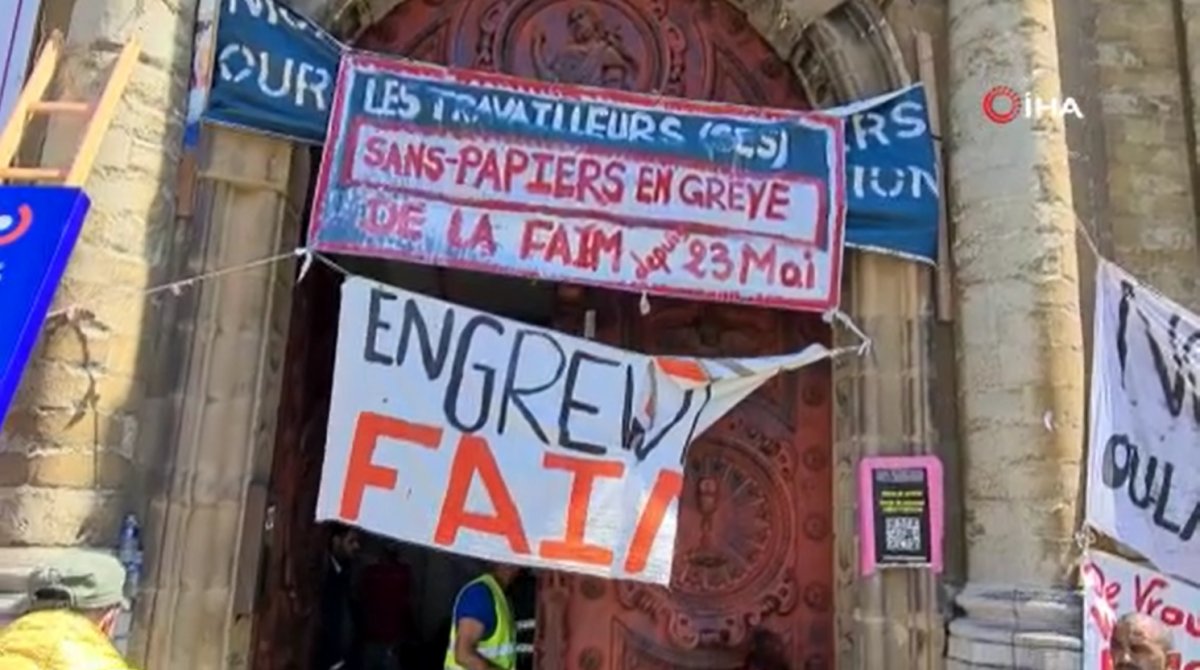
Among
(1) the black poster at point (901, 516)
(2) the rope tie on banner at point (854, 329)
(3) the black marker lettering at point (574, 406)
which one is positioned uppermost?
(2) the rope tie on banner at point (854, 329)

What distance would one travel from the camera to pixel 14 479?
13.3 ft

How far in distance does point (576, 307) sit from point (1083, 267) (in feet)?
8.46

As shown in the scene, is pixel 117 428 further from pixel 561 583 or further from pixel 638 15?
pixel 638 15

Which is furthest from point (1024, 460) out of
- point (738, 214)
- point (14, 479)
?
point (14, 479)

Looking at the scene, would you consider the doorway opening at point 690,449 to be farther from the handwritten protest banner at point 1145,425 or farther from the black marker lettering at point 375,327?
the handwritten protest banner at point 1145,425

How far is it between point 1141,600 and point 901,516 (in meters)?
1.17

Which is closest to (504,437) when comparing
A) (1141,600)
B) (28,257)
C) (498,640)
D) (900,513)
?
(498,640)

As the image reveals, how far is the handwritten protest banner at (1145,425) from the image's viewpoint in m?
4.78

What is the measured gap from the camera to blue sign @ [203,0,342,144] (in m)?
4.75

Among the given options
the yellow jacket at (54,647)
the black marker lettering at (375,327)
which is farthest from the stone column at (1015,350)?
the yellow jacket at (54,647)

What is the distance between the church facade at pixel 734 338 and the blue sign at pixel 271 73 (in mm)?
137

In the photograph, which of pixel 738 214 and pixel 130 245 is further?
pixel 738 214

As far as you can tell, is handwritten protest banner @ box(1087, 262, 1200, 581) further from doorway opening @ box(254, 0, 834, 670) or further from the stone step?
the stone step

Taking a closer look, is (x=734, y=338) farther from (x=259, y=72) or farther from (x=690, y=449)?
(x=259, y=72)
